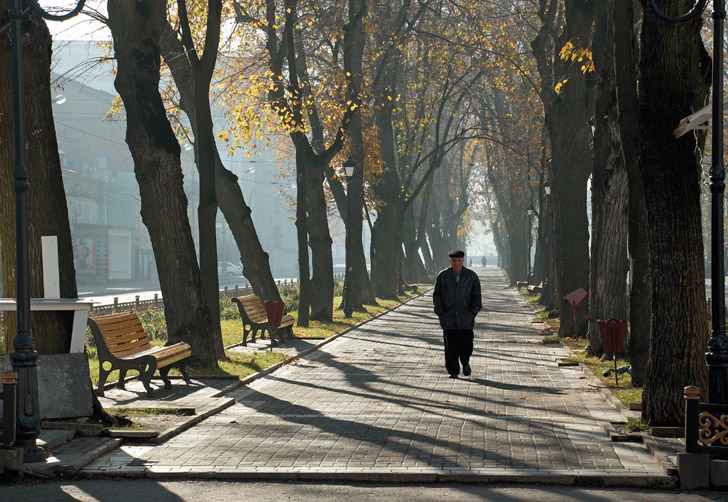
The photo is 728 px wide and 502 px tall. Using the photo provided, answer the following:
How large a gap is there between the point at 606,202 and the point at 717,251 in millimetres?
7779

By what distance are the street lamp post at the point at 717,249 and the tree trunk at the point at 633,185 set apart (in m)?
3.04

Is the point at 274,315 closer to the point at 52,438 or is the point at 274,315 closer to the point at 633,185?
the point at 633,185

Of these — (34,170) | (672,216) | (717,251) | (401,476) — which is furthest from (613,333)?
(34,170)

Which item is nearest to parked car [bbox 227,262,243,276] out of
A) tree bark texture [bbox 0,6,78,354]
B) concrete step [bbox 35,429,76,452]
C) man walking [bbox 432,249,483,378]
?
man walking [bbox 432,249,483,378]

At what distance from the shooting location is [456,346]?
1405 cm

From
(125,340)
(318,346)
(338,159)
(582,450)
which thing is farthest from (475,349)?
(338,159)

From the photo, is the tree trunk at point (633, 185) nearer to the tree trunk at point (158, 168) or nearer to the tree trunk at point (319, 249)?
the tree trunk at point (158, 168)

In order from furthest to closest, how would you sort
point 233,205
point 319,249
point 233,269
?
point 233,269 → point 319,249 → point 233,205

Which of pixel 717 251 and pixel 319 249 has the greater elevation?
pixel 319 249

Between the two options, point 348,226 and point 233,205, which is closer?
point 233,205

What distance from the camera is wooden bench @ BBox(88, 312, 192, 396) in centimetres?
1208

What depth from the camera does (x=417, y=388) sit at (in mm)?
13234

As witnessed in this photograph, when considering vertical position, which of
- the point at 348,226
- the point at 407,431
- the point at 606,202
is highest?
the point at 348,226

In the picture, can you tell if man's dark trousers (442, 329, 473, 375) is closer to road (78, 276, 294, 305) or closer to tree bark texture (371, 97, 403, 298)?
road (78, 276, 294, 305)
